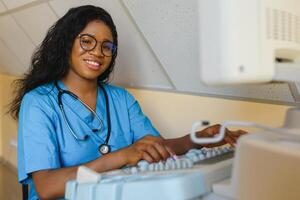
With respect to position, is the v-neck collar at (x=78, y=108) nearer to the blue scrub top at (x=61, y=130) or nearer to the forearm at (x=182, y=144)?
the blue scrub top at (x=61, y=130)

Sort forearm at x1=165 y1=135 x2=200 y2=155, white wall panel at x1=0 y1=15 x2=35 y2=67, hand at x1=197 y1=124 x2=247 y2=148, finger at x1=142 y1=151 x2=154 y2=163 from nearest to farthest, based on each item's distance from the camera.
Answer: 1. finger at x1=142 y1=151 x2=154 y2=163
2. hand at x1=197 y1=124 x2=247 y2=148
3. forearm at x1=165 y1=135 x2=200 y2=155
4. white wall panel at x1=0 y1=15 x2=35 y2=67

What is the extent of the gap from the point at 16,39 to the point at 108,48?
1.19 metres

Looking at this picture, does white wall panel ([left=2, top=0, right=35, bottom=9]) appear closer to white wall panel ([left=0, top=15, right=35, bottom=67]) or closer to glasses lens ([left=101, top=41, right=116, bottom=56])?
white wall panel ([left=0, top=15, right=35, bottom=67])

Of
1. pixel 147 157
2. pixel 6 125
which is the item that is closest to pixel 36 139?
pixel 147 157

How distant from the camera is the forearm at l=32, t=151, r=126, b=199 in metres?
0.85

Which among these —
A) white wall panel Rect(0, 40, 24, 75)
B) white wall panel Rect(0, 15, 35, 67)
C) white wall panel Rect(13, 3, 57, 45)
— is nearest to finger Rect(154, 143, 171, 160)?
white wall panel Rect(13, 3, 57, 45)

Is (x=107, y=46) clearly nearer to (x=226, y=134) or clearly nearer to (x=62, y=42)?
(x=62, y=42)

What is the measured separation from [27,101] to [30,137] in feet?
0.44

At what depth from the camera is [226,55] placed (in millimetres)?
511

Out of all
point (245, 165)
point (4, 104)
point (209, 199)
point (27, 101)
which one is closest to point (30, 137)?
point (27, 101)

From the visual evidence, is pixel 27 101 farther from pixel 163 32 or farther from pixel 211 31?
pixel 211 31

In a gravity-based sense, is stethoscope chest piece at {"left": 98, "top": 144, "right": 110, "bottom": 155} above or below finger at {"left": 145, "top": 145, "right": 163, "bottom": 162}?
below

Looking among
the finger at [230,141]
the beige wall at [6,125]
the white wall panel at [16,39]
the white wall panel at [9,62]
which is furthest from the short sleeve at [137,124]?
the beige wall at [6,125]

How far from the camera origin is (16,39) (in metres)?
2.29
